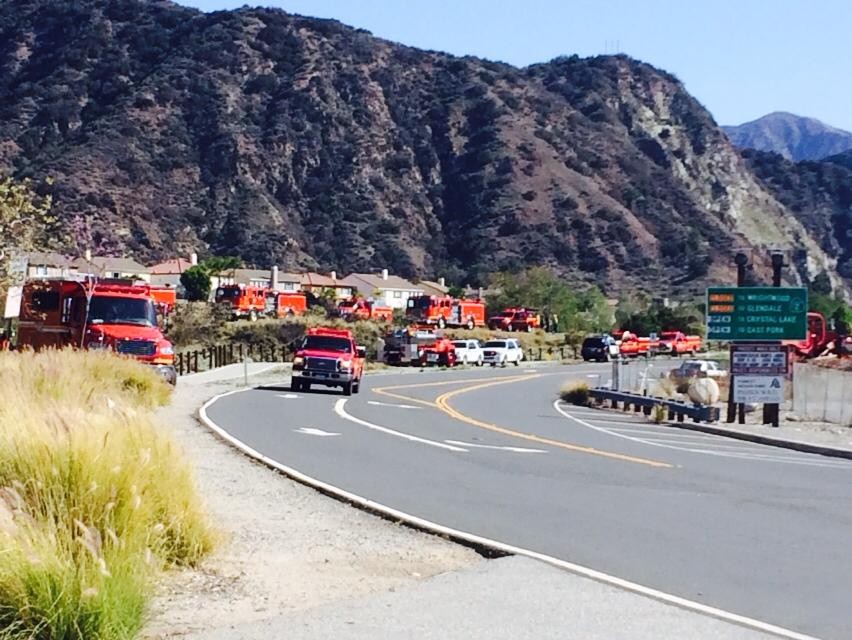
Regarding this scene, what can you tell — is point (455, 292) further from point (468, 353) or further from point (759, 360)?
point (759, 360)

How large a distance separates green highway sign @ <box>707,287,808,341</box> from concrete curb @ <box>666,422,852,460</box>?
2.40 metres

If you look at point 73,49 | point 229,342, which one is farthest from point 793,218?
point 229,342

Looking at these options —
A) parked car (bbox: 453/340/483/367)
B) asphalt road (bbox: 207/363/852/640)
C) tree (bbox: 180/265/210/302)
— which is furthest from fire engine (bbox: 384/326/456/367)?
asphalt road (bbox: 207/363/852/640)

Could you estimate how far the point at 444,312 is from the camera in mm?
86562

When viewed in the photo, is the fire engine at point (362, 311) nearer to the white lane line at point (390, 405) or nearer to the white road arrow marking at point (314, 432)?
the white lane line at point (390, 405)

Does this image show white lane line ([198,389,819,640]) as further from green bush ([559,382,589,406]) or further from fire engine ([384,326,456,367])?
fire engine ([384,326,456,367])

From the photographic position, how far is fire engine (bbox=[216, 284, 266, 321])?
81250 millimetres

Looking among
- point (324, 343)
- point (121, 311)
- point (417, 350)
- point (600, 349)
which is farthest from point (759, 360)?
point (600, 349)

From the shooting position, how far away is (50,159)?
122 m

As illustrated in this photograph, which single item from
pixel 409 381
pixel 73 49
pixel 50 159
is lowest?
pixel 409 381

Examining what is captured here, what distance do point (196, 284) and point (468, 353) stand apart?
33.2 m

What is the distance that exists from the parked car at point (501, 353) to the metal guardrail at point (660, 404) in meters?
31.3

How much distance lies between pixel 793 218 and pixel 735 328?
15813 cm

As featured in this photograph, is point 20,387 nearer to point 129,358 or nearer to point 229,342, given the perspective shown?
point 129,358
